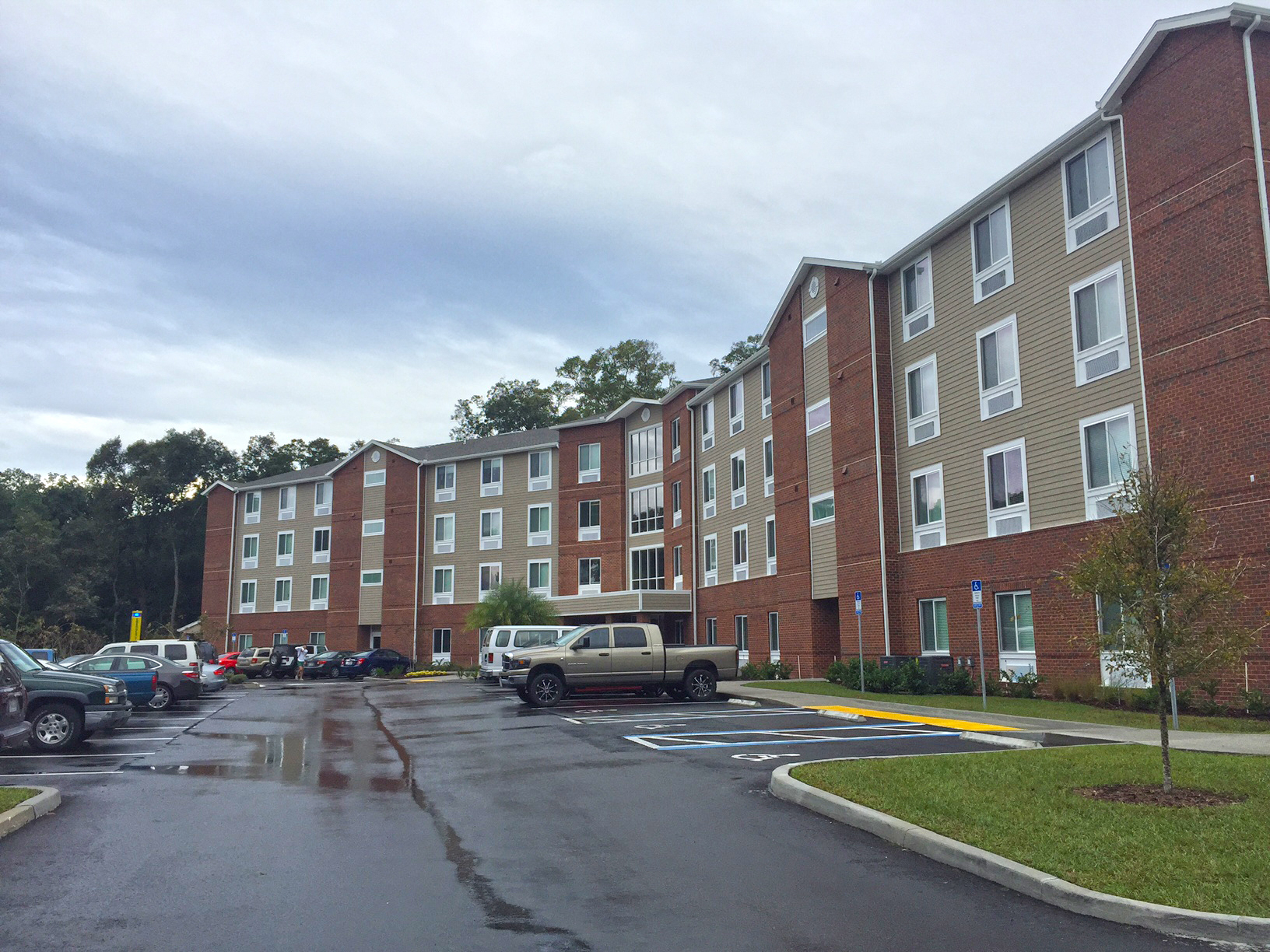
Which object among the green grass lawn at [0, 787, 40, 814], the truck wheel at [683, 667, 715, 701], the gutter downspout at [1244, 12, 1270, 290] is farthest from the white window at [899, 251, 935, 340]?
the green grass lawn at [0, 787, 40, 814]

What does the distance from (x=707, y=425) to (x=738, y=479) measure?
4.30 meters

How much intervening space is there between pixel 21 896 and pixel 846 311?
2695 centimetres

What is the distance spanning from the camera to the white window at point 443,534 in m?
56.0

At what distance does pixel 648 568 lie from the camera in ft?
160

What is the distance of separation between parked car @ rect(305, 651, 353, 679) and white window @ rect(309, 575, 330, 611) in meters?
9.61

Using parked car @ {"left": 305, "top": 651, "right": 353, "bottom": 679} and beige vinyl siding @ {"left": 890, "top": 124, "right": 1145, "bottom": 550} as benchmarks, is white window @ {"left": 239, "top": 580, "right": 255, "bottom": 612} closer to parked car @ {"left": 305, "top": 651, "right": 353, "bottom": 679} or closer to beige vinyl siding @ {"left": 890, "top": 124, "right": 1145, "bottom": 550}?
parked car @ {"left": 305, "top": 651, "right": 353, "bottom": 679}

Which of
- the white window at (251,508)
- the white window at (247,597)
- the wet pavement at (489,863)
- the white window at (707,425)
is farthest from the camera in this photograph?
the white window at (251,508)

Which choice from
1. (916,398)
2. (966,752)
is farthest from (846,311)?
(966,752)

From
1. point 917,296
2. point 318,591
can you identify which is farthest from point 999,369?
point 318,591

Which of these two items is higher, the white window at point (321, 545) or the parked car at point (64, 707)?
the white window at point (321, 545)

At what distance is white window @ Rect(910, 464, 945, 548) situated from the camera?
2698 cm

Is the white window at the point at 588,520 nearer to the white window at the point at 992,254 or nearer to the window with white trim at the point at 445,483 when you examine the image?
the window with white trim at the point at 445,483

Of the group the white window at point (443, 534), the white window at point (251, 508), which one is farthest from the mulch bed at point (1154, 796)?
the white window at point (251, 508)

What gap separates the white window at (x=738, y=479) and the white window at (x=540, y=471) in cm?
1549
